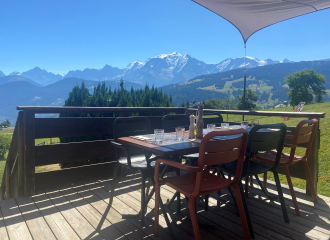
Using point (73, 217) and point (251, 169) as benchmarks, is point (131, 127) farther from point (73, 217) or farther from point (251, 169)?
point (251, 169)

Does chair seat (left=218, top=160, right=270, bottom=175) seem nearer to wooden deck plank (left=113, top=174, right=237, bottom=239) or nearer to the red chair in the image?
the red chair

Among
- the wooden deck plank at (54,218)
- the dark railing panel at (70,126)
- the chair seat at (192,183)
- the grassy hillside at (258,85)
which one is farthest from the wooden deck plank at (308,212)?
the grassy hillside at (258,85)

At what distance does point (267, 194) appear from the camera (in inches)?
101

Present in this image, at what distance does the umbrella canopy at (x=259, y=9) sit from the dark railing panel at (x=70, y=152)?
262 cm

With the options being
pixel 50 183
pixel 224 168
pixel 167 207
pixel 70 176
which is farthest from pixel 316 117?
pixel 50 183

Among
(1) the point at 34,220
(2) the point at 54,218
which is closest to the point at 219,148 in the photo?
(2) the point at 54,218

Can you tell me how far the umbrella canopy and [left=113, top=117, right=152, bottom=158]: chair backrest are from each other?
6.72 ft

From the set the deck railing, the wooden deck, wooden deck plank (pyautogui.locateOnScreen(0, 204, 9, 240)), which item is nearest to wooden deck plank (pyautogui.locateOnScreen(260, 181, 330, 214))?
the wooden deck

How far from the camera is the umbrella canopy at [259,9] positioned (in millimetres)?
3153

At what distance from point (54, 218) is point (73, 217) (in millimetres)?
174

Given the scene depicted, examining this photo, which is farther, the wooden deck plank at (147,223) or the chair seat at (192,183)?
the wooden deck plank at (147,223)

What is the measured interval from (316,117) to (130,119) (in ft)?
7.20

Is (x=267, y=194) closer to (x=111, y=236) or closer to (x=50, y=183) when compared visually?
(x=111, y=236)

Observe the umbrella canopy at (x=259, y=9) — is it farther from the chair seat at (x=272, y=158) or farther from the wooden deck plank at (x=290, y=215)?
the wooden deck plank at (x=290, y=215)
